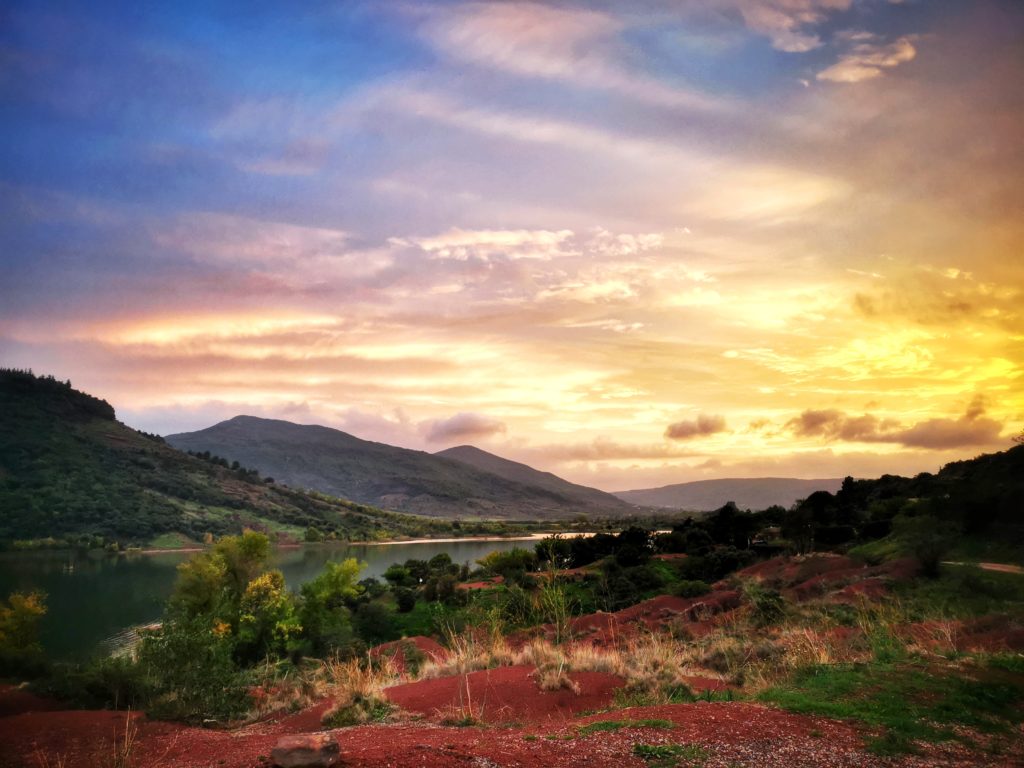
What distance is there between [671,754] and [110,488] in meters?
110

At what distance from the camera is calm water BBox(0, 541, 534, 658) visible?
1624 inches

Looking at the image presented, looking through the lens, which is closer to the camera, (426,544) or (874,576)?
(874,576)

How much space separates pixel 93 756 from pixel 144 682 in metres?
6.48

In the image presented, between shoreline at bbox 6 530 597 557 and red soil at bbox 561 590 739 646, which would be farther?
shoreline at bbox 6 530 597 557

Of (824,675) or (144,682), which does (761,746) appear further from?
(144,682)

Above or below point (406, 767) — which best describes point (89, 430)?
above

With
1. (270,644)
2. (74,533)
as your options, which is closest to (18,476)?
(74,533)

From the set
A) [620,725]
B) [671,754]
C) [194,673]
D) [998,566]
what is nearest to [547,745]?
[620,725]

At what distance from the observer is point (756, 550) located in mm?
48375

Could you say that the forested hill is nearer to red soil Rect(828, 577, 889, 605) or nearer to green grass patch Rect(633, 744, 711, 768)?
red soil Rect(828, 577, 889, 605)

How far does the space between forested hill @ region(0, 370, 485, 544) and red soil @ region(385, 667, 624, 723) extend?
85.3m

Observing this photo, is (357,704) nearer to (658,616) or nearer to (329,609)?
(658,616)

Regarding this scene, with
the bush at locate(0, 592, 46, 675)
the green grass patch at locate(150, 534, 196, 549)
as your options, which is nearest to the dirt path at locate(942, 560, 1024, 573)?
the bush at locate(0, 592, 46, 675)

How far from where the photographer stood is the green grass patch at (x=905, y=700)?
9.12 m
